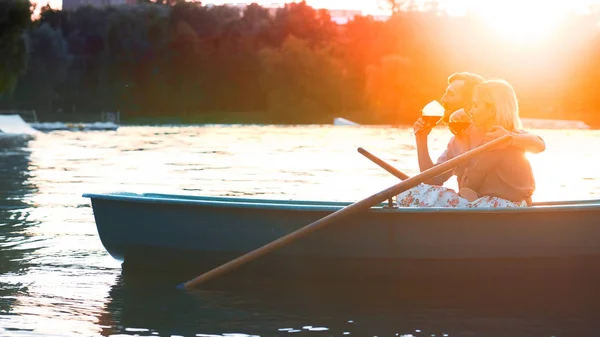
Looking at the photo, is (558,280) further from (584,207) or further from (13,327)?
(13,327)

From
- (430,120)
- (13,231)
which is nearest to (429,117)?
(430,120)

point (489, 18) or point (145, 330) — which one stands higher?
point (489, 18)

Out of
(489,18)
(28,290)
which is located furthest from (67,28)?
(28,290)

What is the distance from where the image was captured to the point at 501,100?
8.23m

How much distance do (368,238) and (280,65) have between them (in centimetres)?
7851

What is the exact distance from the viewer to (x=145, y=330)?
765 centimetres

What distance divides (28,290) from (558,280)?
433 centimetres

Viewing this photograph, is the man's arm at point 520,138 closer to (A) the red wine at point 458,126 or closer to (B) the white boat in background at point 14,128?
(A) the red wine at point 458,126

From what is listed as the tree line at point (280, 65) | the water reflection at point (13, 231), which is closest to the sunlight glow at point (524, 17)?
the tree line at point (280, 65)

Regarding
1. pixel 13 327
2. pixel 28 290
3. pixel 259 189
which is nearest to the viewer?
pixel 13 327

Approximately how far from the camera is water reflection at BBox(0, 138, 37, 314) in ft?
30.5

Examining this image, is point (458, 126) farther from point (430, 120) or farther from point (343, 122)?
point (343, 122)

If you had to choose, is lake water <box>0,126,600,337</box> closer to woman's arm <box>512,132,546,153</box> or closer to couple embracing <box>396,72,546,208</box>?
couple embracing <box>396,72,546,208</box>

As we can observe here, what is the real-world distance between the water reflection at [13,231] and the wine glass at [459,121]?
143 inches
